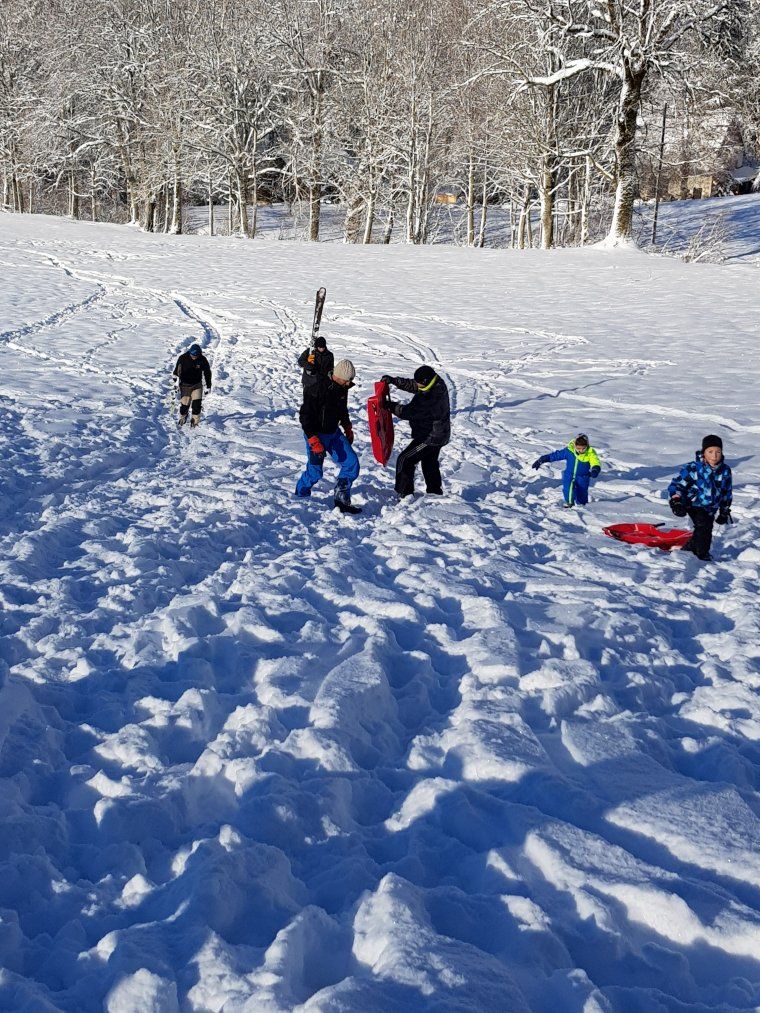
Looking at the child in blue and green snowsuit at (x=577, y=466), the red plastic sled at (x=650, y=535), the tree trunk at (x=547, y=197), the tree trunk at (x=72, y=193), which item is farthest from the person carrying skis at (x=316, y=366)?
the tree trunk at (x=72, y=193)

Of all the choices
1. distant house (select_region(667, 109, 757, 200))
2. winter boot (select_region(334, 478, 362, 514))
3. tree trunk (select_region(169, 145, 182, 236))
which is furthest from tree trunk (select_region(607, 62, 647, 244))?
tree trunk (select_region(169, 145, 182, 236))

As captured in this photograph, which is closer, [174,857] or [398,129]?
[174,857]

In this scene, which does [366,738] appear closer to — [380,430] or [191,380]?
[380,430]

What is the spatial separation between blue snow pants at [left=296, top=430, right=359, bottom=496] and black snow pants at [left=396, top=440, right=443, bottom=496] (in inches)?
23.2

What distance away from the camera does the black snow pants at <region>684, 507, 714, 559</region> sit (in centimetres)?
712

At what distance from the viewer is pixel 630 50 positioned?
24.4 metres

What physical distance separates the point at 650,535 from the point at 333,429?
3.21 meters

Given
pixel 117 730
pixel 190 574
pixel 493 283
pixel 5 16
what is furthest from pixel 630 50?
pixel 5 16

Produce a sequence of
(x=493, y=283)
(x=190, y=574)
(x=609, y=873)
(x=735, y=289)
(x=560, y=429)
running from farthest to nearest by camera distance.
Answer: (x=493, y=283), (x=735, y=289), (x=560, y=429), (x=190, y=574), (x=609, y=873)

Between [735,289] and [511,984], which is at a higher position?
[735,289]

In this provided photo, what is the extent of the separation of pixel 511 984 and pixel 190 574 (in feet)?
13.8

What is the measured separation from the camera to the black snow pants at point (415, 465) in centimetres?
861

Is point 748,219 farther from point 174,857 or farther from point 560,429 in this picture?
point 174,857

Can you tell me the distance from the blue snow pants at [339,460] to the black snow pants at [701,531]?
3.16 meters
